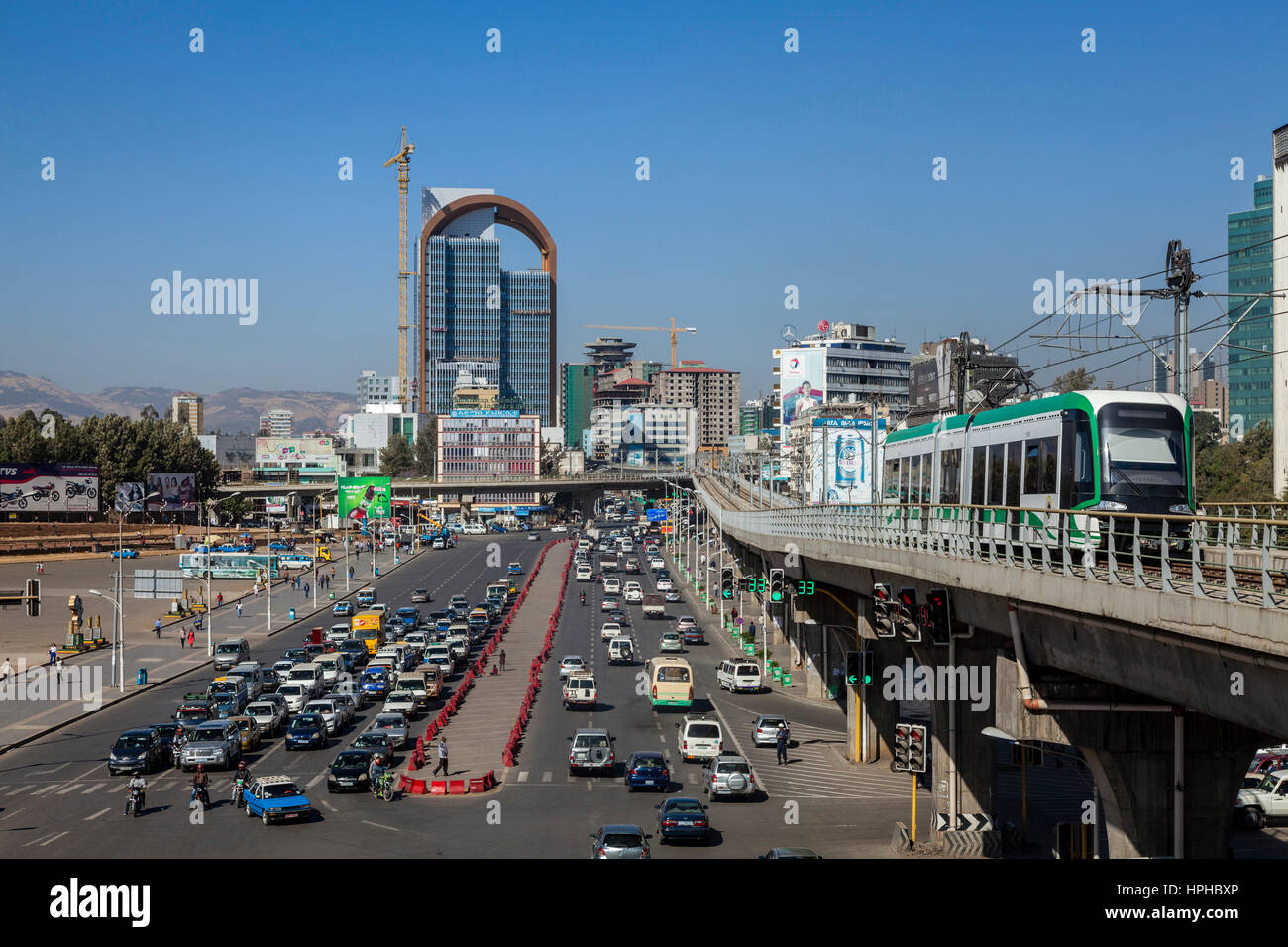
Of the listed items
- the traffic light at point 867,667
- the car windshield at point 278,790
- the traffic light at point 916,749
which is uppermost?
the traffic light at point 867,667

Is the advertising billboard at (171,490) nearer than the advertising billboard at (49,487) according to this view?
No

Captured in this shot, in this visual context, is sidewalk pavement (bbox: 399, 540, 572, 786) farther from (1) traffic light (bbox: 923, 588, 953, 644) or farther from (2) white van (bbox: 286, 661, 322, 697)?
(1) traffic light (bbox: 923, 588, 953, 644)

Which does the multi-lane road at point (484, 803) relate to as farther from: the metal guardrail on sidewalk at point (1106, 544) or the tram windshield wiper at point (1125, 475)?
the tram windshield wiper at point (1125, 475)

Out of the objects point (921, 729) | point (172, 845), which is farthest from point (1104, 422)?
point (172, 845)

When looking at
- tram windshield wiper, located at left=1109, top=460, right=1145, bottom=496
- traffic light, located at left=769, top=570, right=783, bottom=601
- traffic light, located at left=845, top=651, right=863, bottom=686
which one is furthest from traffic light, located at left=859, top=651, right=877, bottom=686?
tram windshield wiper, located at left=1109, top=460, right=1145, bottom=496

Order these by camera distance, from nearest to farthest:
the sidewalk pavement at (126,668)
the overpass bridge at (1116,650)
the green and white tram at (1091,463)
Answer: the overpass bridge at (1116,650) → the green and white tram at (1091,463) → the sidewalk pavement at (126,668)

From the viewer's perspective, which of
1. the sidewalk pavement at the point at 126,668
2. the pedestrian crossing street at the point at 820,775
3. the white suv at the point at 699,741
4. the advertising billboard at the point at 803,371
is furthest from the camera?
the advertising billboard at the point at 803,371

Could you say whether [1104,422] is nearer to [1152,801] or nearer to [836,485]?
[1152,801]

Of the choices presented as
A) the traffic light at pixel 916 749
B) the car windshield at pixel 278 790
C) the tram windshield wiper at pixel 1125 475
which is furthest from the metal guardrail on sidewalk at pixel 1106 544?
the car windshield at pixel 278 790
